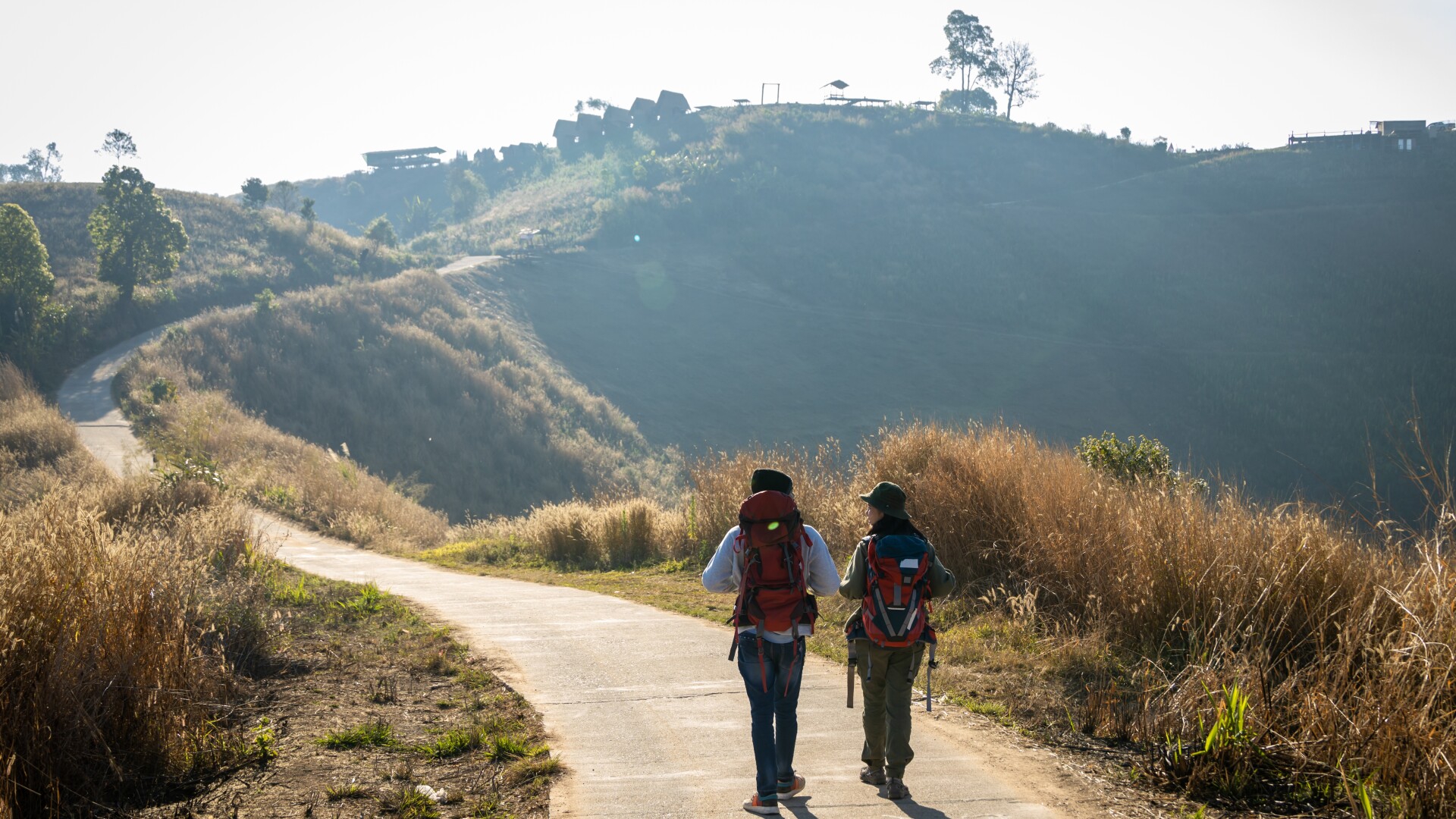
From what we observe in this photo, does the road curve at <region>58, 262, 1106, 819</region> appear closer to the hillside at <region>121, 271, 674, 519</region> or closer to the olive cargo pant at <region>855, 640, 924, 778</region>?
the olive cargo pant at <region>855, 640, 924, 778</region>

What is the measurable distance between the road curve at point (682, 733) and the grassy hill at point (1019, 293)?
4086cm

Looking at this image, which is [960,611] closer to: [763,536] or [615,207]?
[763,536]

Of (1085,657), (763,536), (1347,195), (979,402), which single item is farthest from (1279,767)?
(1347,195)

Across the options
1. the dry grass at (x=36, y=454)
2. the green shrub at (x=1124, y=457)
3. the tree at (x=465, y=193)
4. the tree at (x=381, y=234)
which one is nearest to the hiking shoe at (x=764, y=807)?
the green shrub at (x=1124, y=457)

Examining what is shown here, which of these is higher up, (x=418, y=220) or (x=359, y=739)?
(x=418, y=220)

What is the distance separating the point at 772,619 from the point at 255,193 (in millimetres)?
83306

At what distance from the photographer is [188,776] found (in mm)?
5613

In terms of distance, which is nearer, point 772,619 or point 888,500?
point 772,619

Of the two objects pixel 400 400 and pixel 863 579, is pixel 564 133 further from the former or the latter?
pixel 863 579

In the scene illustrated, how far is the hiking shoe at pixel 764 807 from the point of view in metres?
4.73

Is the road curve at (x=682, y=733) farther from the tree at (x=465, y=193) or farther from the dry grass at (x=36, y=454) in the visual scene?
the tree at (x=465, y=193)

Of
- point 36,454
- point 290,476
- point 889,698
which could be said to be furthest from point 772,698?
point 36,454

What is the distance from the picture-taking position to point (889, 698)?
5.04 metres

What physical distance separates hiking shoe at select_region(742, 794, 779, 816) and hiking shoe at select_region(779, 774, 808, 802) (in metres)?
0.11
